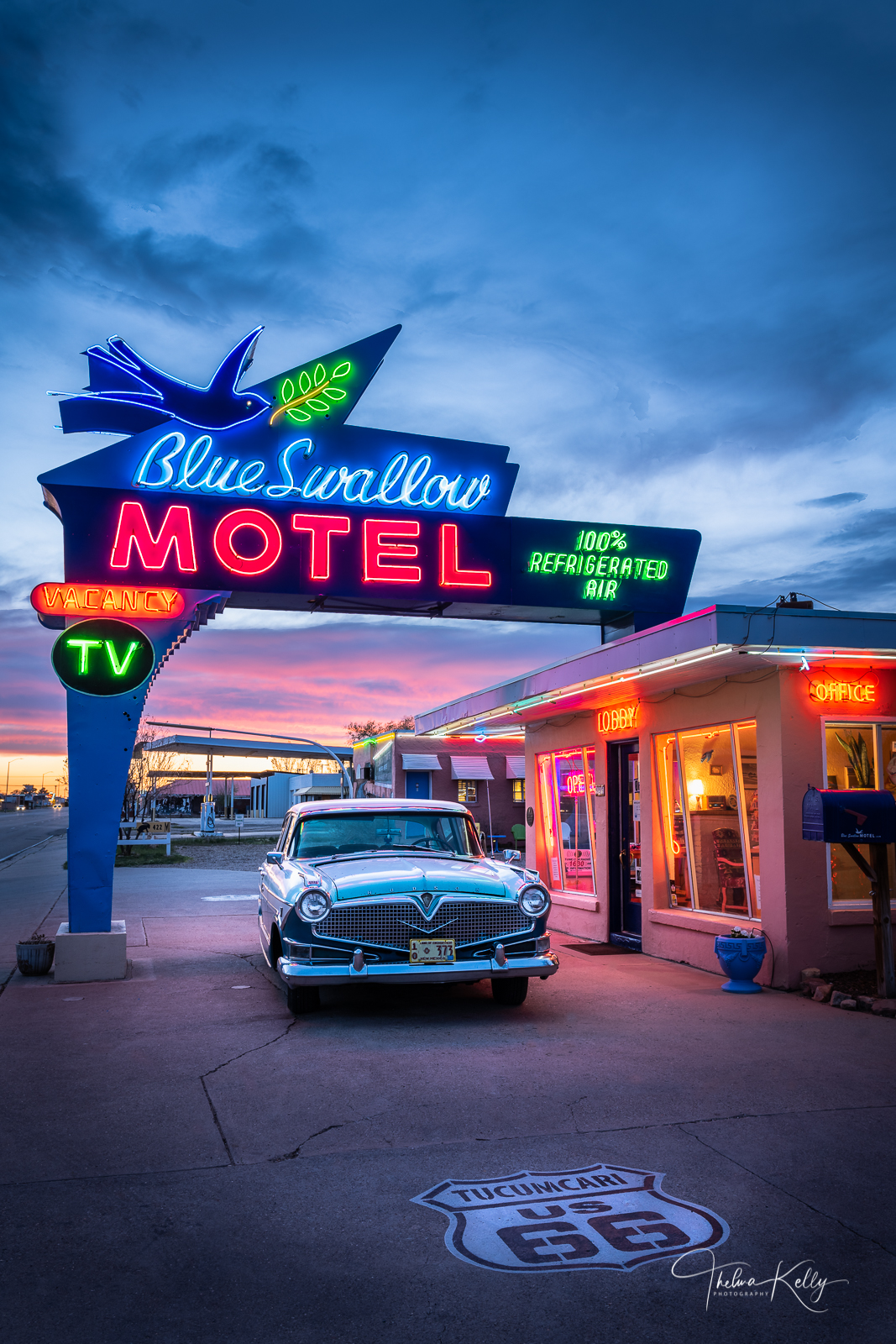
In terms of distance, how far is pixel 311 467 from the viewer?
11.9 meters

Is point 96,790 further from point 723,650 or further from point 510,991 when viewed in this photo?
point 723,650

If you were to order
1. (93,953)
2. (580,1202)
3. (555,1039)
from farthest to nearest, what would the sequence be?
(93,953), (555,1039), (580,1202)

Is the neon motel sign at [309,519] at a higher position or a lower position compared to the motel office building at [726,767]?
higher

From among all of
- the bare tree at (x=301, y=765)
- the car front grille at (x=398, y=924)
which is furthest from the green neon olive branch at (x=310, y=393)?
the bare tree at (x=301, y=765)

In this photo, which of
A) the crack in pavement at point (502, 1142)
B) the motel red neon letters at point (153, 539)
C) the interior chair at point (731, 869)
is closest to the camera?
the crack in pavement at point (502, 1142)

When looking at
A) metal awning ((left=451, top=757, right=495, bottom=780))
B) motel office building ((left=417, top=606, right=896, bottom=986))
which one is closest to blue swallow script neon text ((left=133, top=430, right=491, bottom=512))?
motel office building ((left=417, top=606, right=896, bottom=986))

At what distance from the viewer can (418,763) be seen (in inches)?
1242

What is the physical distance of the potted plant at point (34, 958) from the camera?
10062mm

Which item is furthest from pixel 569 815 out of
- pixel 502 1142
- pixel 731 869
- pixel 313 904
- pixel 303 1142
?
pixel 303 1142

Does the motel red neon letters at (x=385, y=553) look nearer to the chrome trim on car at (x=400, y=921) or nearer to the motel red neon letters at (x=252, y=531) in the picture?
the motel red neon letters at (x=252, y=531)

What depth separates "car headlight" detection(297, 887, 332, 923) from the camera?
757 cm

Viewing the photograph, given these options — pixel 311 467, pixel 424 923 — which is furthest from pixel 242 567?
pixel 424 923

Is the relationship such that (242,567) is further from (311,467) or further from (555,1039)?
(555,1039)

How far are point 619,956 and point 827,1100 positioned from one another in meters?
5.98
